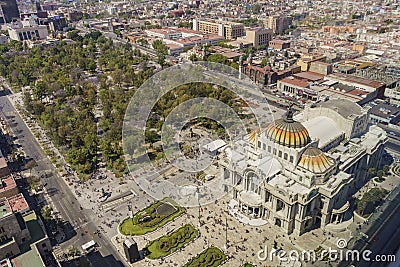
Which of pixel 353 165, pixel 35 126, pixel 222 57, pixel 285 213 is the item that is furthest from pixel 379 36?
pixel 35 126

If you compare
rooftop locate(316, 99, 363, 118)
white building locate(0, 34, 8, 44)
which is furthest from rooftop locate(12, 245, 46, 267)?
white building locate(0, 34, 8, 44)

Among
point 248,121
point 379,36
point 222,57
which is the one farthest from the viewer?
point 379,36

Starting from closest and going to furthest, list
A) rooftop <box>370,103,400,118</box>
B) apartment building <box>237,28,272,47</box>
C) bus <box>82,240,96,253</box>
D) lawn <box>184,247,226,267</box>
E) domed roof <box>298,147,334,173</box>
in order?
lawn <box>184,247,226,267</box> < bus <box>82,240,96,253</box> < domed roof <box>298,147,334,173</box> < rooftop <box>370,103,400,118</box> < apartment building <box>237,28,272,47</box>

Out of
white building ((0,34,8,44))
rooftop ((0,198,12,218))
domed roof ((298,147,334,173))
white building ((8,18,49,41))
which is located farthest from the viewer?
white building ((0,34,8,44))

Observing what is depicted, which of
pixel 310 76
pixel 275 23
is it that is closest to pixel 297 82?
pixel 310 76

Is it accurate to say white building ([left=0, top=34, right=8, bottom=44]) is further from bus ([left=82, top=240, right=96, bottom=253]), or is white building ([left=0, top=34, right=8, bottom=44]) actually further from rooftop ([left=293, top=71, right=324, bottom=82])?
bus ([left=82, top=240, right=96, bottom=253])

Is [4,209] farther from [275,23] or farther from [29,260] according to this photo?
[275,23]

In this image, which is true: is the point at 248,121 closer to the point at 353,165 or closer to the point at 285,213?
the point at 353,165
